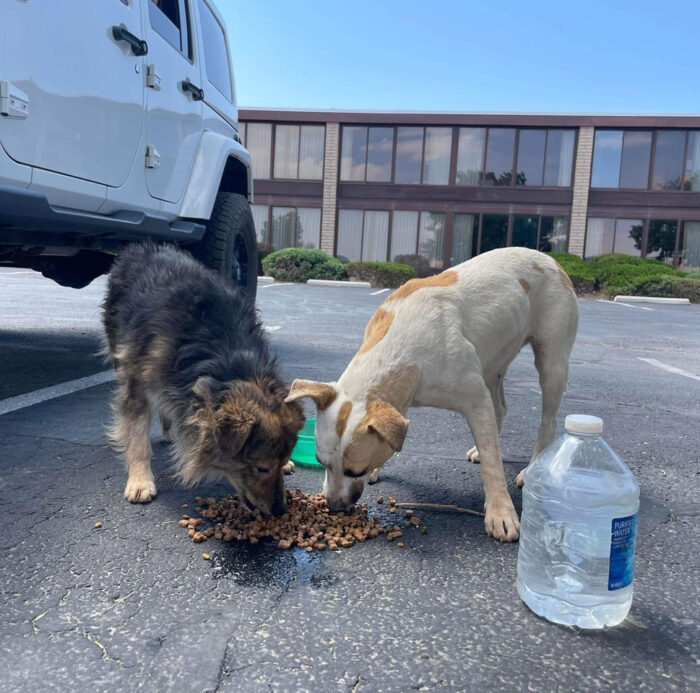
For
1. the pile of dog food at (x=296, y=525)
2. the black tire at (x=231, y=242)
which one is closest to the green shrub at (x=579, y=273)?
the black tire at (x=231, y=242)

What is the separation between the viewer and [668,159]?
91.1ft

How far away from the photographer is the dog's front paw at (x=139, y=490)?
9.43 feet

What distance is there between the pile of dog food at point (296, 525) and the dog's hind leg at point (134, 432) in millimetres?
318

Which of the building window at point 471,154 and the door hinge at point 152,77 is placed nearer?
the door hinge at point 152,77

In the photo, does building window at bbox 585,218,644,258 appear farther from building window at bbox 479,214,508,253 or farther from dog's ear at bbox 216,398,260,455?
dog's ear at bbox 216,398,260,455

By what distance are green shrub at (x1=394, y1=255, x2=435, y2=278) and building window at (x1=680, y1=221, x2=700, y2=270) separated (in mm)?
10991

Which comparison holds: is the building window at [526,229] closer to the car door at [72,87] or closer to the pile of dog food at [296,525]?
the car door at [72,87]

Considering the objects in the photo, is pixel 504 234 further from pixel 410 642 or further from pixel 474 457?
pixel 410 642

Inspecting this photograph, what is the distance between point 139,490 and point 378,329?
132 cm

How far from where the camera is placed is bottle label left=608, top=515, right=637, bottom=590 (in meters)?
1.95

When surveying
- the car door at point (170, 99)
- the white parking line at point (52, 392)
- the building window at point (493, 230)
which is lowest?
the white parking line at point (52, 392)

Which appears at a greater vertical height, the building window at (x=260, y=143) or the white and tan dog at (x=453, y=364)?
the building window at (x=260, y=143)

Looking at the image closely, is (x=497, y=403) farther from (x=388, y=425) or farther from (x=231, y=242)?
(x=231, y=242)

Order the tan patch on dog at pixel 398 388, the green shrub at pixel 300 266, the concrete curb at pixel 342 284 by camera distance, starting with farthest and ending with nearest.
Answer: the green shrub at pixel 300 266 < the concrete curb at pixel 342 284 < the tan patch on dog at pixel 398 388
